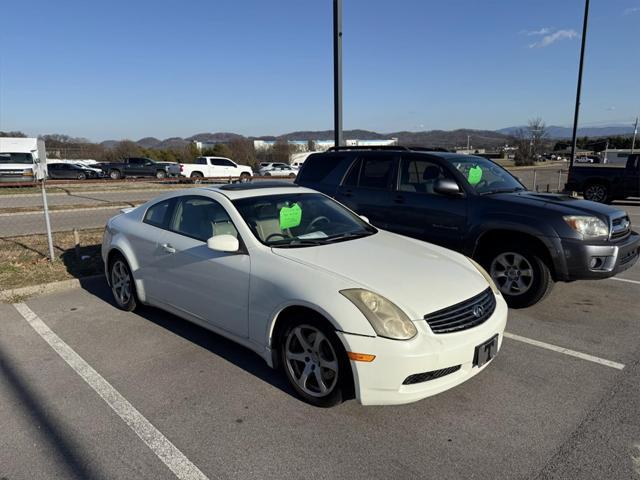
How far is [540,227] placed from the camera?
490 centimetres

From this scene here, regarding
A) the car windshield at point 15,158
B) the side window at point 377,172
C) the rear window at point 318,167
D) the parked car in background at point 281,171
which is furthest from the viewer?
the parked car in background at point 281,171

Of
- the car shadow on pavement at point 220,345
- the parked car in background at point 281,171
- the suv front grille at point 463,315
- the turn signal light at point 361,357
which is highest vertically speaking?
the suv front grille at point 463,315

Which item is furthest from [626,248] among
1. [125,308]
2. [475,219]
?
[125,308]

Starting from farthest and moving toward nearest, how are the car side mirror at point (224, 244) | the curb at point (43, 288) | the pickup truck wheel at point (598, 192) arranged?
the pickup truck wheel at point (598, 192)
the curb at point (43, 288)
the car side mirror at point (224, 244)

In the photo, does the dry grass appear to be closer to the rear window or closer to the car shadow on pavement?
the car shadow on pavement

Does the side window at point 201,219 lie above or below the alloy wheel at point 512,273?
above

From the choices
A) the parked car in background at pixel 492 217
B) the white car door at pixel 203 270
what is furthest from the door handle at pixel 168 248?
the parked car in background at pixel 492 217

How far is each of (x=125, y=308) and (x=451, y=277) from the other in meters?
3.62

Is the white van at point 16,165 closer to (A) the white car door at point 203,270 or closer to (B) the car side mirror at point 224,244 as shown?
(A) the white car door at point 203,270

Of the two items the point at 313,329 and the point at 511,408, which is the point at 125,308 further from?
the point at 511,408

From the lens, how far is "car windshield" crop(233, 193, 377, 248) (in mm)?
3758

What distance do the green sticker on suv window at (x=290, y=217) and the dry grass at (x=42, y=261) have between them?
3862 millimetres

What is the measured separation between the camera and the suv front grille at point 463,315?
289cm

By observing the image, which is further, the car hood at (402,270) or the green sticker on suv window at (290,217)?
the green sticker on suv window at (290,217)
